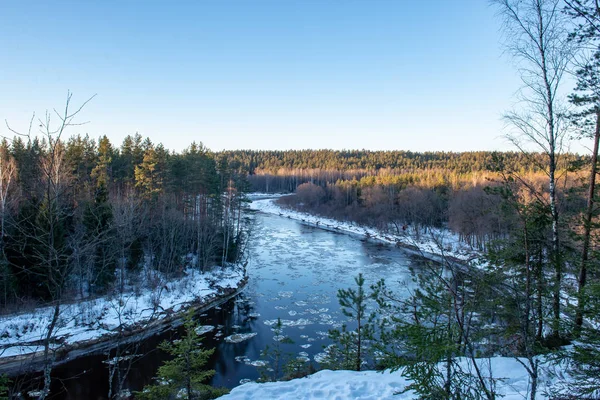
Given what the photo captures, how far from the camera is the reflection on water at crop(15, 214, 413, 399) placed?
548 inches

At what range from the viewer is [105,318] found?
718 inches

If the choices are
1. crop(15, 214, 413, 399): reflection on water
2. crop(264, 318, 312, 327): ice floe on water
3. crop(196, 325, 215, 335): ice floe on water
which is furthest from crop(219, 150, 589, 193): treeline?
crop(196, 325, 215, 335): ice floe on water

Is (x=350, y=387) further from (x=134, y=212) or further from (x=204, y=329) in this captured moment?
(x=134, y=212)

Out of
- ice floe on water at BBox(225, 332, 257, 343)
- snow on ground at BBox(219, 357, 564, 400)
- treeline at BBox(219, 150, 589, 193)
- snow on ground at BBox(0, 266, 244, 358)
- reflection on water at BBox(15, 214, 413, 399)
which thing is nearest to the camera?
snow on ground at BBox(219, 357, 564, 400)

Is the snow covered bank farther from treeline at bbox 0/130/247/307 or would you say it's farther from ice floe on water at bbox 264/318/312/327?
ice floe on water at bbox 264/318/312/327

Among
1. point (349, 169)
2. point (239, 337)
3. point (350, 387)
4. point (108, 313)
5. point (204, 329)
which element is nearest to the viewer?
point (350, 387)

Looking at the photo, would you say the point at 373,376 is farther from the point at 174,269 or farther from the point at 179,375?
the point at 174,269

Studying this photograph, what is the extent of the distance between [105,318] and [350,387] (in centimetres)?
1589

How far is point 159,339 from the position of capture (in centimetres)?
1711

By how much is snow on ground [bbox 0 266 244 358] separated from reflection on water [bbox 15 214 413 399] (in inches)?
61.8

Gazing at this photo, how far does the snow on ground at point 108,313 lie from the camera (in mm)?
15312

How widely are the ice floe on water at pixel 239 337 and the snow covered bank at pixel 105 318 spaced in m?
3.72

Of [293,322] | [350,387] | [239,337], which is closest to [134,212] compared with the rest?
[239,337]

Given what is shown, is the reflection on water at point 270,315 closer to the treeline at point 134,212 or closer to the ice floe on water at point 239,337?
the ice floe on water at point 239,337
